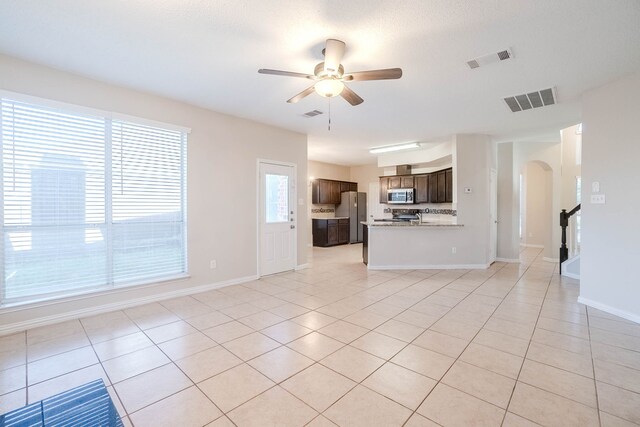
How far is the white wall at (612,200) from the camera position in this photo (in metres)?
3.06

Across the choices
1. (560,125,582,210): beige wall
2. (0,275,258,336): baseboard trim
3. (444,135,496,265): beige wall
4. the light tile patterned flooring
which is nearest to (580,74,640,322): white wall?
the light tile patterned flooring

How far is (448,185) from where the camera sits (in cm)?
646

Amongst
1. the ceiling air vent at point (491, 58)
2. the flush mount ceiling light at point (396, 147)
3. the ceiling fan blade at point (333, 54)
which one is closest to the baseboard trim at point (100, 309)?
the ceiling fan blade at point (333, 54)

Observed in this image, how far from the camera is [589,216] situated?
351 cm

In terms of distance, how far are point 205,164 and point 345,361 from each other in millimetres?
3356

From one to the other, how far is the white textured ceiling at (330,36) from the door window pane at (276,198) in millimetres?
1566

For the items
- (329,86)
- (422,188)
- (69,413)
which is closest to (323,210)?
(422,188)

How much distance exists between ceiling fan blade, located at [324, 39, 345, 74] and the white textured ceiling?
93mm

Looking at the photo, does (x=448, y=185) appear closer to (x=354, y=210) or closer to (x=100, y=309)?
(x=354, y=210)

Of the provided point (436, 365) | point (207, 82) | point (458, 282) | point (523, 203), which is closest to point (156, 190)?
point (207, 82)

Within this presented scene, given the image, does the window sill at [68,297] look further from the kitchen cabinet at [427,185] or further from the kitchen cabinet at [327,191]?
the kitchen cabinet at [427,185]

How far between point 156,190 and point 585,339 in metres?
5.06

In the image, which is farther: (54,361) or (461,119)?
(461,119)

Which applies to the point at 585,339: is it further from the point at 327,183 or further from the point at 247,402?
the point at 327,183
